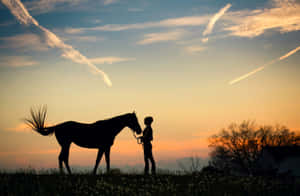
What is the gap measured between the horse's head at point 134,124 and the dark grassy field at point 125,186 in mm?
3123

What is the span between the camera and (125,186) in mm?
11391

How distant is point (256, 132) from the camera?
187 feet

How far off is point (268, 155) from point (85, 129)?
36.5m

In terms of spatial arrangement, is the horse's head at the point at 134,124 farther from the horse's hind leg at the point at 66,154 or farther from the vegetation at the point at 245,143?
the vegetation at the point at 245,143

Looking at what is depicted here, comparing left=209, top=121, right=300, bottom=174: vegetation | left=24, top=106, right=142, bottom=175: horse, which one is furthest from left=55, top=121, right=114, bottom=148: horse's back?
left=209, top=121, right=300, bottom=174: vegetation

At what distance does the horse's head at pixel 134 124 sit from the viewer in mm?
16281

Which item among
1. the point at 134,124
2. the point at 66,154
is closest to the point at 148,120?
the point at 134,124

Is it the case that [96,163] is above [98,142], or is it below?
below

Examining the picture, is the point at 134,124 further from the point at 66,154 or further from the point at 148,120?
the point at 66,154

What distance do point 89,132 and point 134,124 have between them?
258 centimetres

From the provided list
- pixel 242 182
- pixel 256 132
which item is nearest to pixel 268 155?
pixel 256 132

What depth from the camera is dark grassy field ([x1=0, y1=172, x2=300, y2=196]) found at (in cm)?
1036

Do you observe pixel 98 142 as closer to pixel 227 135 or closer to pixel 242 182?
Result: pixel 242 182

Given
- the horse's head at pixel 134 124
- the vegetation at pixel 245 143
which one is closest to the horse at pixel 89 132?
the horse's head at pixel 134 124
